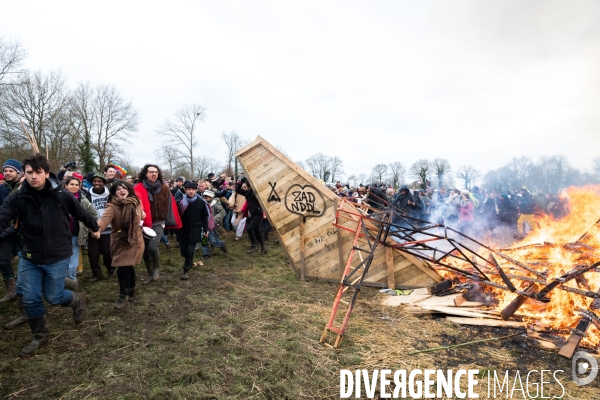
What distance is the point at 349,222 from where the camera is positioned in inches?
247

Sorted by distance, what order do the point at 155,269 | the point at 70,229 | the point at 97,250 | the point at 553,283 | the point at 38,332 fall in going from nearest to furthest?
the point at 38,332
the point at 553,283
the point at 70,229
the point at 97,250
the point at 155,269

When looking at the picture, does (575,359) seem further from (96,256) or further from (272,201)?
(96,256)

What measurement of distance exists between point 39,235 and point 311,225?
4425 mm

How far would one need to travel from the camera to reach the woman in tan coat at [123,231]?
4703mm

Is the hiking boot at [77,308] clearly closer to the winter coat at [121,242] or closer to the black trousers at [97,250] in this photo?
the winter coat at [121,242]

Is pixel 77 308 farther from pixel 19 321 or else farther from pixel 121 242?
pixel 121 242

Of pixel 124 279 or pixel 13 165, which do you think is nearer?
pixel 124 279

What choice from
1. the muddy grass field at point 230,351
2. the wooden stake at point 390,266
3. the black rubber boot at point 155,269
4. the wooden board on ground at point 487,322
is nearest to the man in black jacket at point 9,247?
the muddy grass field at point 230,351

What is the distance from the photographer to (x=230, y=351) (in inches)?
146

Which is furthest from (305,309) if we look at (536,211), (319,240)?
(536,211)

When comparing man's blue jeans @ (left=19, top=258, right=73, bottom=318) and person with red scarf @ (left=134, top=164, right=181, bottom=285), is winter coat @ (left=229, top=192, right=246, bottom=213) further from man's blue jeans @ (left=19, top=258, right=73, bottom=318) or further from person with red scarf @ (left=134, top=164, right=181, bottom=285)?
man's blue jeans @ (left=19, top=258, right=73, bottom=318)

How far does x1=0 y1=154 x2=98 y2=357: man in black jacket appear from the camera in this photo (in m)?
3.48

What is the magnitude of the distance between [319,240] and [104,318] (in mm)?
3910

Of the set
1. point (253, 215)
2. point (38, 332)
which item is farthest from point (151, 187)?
point (253, 215)
